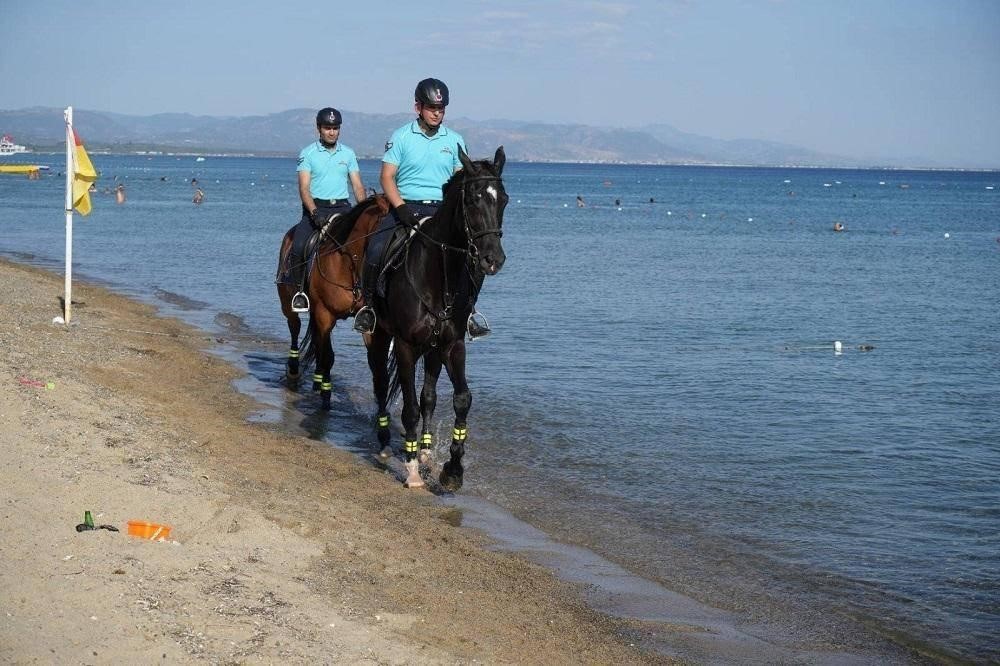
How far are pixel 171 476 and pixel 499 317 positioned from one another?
16.6 metres

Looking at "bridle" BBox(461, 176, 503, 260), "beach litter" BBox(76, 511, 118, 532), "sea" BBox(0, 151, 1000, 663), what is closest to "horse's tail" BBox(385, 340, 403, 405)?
"sea" BBox(0, 151, 1000, 663)

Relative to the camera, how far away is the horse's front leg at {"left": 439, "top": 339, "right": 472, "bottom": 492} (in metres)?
10.4

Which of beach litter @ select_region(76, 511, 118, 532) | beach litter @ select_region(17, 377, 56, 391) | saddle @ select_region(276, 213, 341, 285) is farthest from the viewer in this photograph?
saddle @ select_region(276, 213, 341, 285)

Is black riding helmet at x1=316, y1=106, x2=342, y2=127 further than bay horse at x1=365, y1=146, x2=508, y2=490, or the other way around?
black riding helmet at x1=316, y1=106, x2=342, y2=127

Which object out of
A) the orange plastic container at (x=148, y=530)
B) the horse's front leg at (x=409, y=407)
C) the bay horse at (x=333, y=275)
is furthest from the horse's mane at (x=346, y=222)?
the orange plastic container at (x=148, y=530)

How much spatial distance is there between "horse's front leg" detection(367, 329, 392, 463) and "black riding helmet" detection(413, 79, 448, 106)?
102 inches

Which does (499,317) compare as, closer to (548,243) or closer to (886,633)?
(886,633)

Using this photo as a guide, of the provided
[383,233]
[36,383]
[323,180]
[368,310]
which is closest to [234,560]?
[368,310]

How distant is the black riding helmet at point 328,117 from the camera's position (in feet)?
45.0

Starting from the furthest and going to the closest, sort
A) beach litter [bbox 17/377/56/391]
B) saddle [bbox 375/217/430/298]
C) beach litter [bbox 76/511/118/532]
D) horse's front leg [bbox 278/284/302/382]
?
horse's front leg [bbox 278/284/302/382]
beach litter [bbox 17/377/56/391]
saddle [bbox 375/217/430/298]
beach litter [bbox 76/511/118/532]

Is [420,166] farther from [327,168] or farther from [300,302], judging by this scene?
[300,302]

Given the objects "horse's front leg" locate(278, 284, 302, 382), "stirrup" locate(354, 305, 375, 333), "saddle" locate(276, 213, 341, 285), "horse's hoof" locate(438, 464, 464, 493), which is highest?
"saddle" locate(276, 213, 341, 285)

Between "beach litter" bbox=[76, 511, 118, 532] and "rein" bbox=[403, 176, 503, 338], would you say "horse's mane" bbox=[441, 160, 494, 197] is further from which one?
"beach litter" bbox=[76, 511, 118, 532]

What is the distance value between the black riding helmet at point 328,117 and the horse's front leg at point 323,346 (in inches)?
85.1
